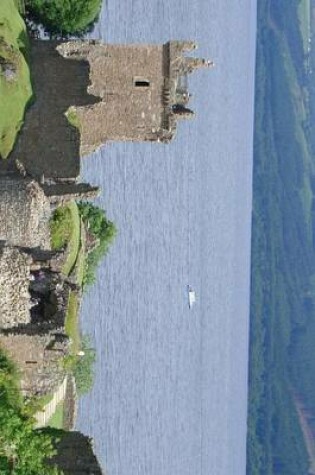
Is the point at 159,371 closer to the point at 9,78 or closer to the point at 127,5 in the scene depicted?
the point at 127,5

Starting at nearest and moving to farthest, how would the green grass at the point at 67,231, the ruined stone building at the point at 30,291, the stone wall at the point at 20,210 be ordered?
the ruined stone building at the point at 30,291, the stone wall at the point at 20,210, the green grass at the point at 67,231

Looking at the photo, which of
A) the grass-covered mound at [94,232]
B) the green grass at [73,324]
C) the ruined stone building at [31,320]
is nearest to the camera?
the ruined stone building at [31,320]

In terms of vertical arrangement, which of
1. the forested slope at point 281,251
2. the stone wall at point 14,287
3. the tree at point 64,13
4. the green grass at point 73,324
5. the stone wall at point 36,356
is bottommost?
the stone wall at point 36,356

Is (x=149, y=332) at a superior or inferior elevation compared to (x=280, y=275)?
inferior

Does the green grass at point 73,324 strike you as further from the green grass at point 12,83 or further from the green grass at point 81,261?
the green grass at point 12,83

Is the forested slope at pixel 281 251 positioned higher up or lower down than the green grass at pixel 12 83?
higher up

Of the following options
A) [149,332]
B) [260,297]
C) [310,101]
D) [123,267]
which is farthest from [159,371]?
[310,101]

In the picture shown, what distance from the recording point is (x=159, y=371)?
58.0 meters

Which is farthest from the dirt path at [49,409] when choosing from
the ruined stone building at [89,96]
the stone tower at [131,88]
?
the stone tower at [131,88]

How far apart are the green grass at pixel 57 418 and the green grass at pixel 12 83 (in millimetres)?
7797

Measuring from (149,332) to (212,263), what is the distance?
67.2 ft

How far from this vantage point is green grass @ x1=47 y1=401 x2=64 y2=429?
33.2 meters

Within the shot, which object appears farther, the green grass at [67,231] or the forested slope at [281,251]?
the forested slope at [281,251]

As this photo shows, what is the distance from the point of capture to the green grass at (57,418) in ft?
109
